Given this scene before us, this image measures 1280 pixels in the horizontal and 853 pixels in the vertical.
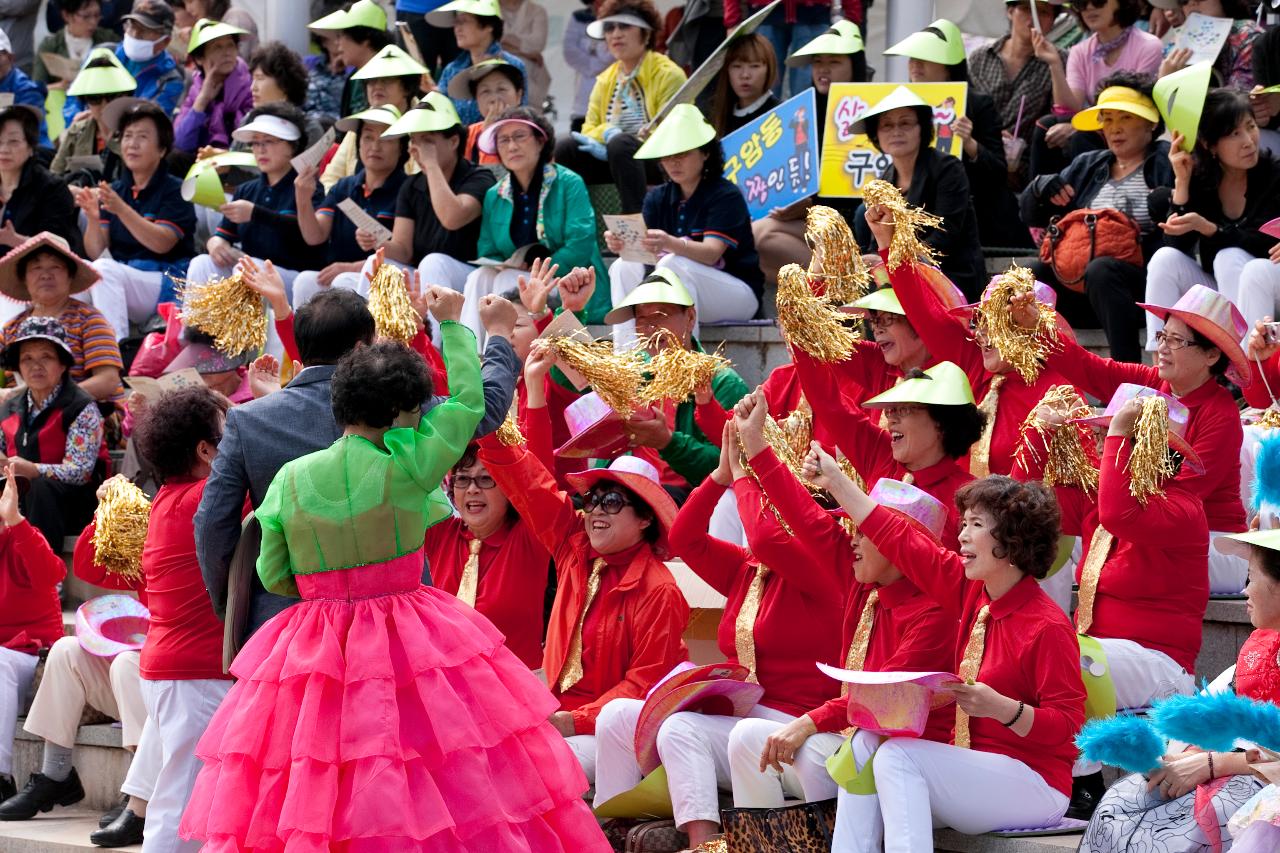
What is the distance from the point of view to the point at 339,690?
4582 mm

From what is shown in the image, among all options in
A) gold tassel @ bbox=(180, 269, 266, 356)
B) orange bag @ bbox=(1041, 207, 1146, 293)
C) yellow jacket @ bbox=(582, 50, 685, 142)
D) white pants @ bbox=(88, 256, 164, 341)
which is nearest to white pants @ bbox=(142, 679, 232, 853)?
gold tassel @ bbox=(180, 269, 266, 356)

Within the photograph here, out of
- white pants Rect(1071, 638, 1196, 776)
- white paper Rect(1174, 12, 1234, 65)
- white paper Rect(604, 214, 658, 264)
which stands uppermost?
white paper Rect(1174, 12, 1234, 65)

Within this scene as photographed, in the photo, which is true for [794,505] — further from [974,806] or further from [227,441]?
[227,441]

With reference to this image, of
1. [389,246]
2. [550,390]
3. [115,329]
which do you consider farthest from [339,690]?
[115,329]

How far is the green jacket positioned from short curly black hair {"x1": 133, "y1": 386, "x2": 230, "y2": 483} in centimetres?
304

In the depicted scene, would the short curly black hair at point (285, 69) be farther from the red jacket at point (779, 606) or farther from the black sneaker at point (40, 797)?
the red jacket at point (779, 606)

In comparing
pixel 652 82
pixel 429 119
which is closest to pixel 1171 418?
pixel 429 119

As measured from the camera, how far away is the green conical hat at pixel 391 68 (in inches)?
420

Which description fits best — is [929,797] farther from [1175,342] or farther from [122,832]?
[122,832]

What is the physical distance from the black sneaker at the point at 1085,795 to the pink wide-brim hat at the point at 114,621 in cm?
357

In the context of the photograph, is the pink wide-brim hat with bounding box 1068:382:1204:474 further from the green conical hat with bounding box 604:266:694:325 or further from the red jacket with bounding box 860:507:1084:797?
the green conical hat with bounding box 604:266:694:325

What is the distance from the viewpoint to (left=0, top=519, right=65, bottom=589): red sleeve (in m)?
7.49

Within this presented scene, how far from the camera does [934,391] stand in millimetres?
5848

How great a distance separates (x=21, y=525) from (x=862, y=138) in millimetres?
4125
